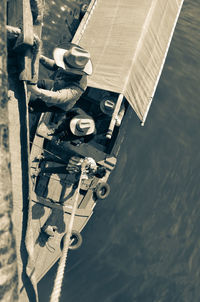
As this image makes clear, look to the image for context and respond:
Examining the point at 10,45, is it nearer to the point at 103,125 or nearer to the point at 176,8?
the point at 103,125

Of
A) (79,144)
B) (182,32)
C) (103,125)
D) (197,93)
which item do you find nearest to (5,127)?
(79,144)

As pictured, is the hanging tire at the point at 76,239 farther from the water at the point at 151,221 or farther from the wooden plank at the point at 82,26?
the wooden plank at the point at 82,26

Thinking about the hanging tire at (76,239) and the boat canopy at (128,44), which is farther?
the boat canopy at (128,44)

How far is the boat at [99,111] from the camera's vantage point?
1074 centimetres

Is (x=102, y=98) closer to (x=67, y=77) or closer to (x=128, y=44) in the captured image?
(x=128, y=44)

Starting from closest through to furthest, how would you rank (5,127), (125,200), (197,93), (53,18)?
(5,127)
(125,200)
(53,18)
(197,93)

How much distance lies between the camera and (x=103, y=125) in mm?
12430

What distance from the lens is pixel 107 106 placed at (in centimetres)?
1128

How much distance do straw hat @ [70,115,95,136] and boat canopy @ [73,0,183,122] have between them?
7.37ft

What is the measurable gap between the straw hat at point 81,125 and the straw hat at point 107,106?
1833mm

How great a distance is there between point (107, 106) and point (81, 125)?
7.46ft

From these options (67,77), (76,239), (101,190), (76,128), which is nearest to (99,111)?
(76,128)

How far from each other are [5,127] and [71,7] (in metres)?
15.2

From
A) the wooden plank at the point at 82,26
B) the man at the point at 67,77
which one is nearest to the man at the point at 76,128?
the man at the point at 67,77
